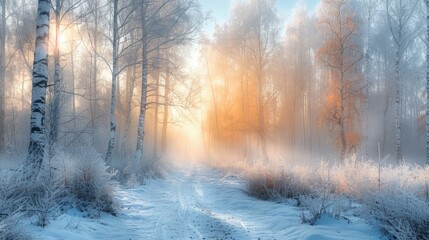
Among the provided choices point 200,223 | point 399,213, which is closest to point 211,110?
point 200,223

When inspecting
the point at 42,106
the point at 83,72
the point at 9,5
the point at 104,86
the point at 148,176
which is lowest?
the point at 148,176

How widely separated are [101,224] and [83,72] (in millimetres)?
27968

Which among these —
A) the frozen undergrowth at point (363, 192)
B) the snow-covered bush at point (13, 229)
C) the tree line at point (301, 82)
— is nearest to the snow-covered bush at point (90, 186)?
the snow-covered bush at point (13, 229)

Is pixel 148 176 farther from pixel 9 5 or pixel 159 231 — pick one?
pixel 9 5

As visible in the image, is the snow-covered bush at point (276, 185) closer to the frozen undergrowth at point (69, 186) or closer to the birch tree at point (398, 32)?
the frozen undergrowth at point (69, 186)

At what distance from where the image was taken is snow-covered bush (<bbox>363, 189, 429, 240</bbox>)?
13.7 feet

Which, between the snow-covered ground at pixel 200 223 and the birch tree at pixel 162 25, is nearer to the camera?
the snow-covered ground at pixel 200 223

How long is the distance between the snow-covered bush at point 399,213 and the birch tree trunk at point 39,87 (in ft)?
21.6

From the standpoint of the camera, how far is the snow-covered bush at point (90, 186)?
646 centimetres

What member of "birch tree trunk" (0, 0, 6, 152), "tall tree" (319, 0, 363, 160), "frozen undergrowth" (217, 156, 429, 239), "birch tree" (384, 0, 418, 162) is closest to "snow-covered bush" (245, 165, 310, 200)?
Answer: "frozen undergrowth" (217, 156, 429, 239)

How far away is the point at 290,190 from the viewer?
8.80 m

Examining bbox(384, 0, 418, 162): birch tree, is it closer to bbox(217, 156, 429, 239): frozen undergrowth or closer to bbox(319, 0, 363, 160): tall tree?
bbox(319, 0, 363, 160): tall tree

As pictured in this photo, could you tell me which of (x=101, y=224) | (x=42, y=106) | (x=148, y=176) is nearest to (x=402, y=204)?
(x=101, y=224)

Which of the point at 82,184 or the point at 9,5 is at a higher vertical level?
the point at 9,5
